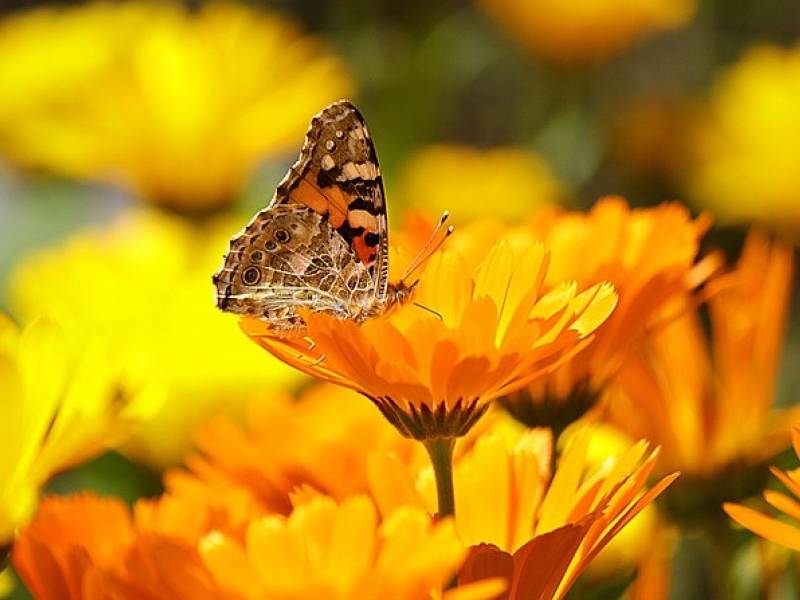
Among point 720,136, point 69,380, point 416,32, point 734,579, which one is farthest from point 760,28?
point 69,380

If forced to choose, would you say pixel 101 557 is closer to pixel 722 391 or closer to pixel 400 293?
pixel 400 293

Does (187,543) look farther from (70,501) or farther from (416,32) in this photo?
(416,32)

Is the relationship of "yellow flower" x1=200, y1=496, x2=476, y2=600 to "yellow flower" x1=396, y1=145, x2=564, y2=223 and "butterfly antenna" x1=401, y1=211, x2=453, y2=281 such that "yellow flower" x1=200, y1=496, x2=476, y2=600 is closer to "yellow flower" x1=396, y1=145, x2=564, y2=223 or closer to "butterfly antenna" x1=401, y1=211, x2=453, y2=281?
"butterfly antenna" x1=401, y1=211, x2=453, y2=281

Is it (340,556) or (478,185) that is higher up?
(340,556)

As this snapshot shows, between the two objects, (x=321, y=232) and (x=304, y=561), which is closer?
(x=304, y=561)

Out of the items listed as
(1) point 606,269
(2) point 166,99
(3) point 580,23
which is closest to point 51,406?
(1) point 606,269

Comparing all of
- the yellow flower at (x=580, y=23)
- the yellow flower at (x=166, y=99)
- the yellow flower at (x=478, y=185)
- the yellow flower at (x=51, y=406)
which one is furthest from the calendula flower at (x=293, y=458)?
the yellow flower at (x=580, y=23)

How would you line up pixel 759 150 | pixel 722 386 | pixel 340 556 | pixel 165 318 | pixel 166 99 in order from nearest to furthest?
pixel 340 556, pixel 722 386, pixel 165 318, pixel 166 99, pixel 759 150
